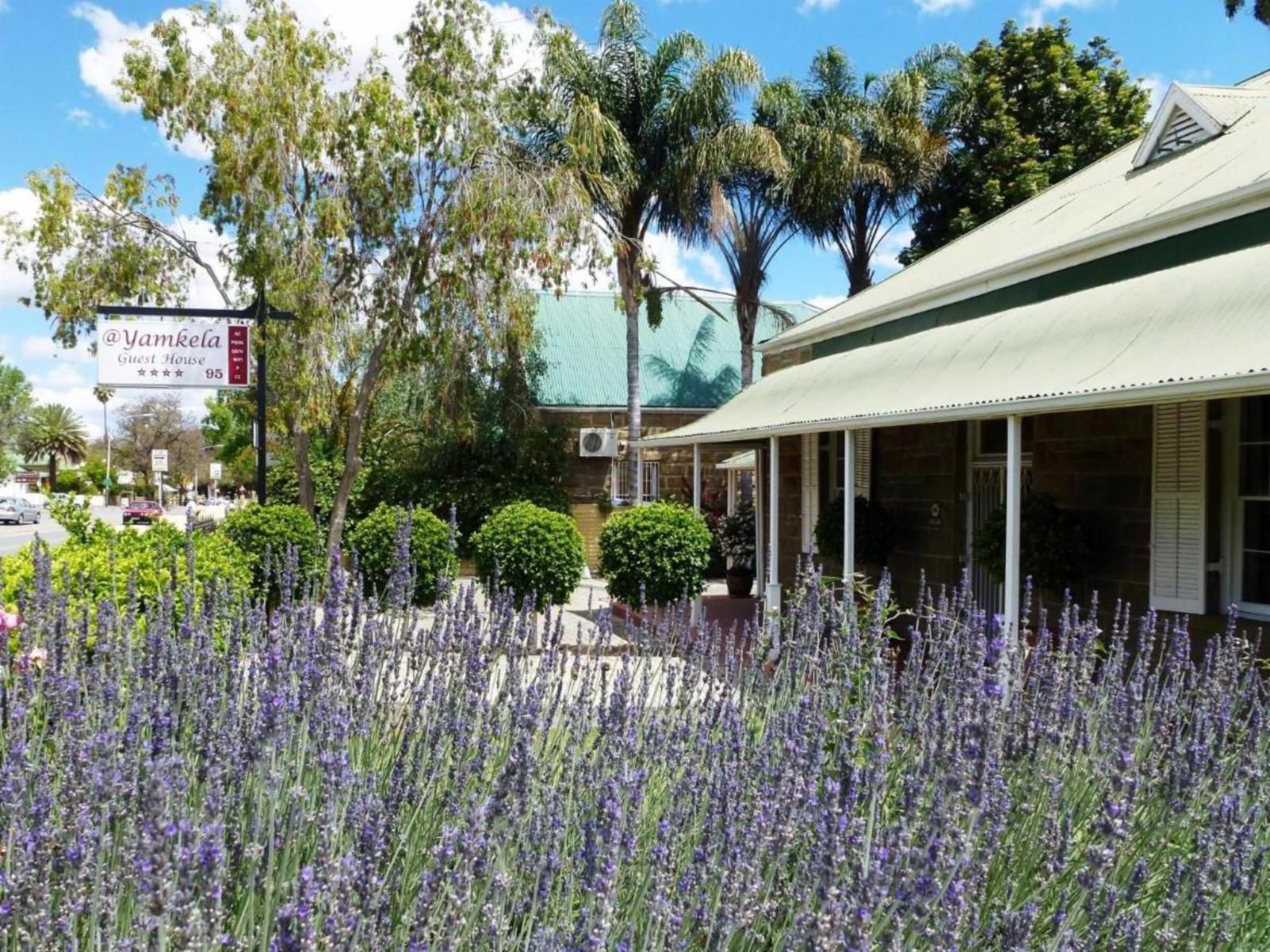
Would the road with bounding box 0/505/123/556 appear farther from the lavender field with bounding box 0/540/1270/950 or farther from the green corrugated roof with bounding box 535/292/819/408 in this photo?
the lavender field with bounding box 0/540/1270/950

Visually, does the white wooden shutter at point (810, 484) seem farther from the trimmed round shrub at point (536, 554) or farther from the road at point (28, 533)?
the road at point (28, 533)

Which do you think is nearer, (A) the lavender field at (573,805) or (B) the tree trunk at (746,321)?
(A) the lavender field at (573,805)

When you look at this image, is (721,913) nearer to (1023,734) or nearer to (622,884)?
(622,884)

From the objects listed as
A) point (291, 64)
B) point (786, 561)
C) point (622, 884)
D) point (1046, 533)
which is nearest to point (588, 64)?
point (291, 64)

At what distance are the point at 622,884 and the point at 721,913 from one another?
373mm

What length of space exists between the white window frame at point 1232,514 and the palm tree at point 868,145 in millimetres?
13616

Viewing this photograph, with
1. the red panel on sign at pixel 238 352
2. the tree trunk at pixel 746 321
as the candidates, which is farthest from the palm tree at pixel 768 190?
the red panel on sign at pixel 238 352

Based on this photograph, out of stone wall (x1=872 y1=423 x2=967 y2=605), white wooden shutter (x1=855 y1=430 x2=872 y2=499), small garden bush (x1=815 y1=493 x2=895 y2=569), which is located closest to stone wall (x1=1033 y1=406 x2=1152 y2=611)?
stone wall (x1=872 y1=423 x2=967 y2=605)

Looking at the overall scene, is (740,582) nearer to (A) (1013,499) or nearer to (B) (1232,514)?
(B) (1232,514)

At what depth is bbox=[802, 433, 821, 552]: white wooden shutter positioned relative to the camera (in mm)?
13664

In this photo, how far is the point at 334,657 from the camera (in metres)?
2.95

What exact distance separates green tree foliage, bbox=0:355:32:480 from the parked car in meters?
15.3

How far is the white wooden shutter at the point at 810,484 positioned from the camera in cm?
1366

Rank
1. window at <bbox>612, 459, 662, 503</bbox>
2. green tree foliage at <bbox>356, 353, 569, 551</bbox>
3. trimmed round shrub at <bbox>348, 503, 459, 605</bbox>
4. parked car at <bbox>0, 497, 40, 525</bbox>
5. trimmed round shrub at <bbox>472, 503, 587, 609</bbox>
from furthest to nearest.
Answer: parked car at <bbox>0, 497, 40, 525</bbox>
window at <bbox>612, 459, 662, 503</bbox>
green tree foliage at <bbox>356, 353, 569, 551</bbox>
trimmed round shrub at <bbox>348, 503, 459, 605</bbox>
trimmed round shrub at <bbox>472, 503, 587, 609</bbox>
